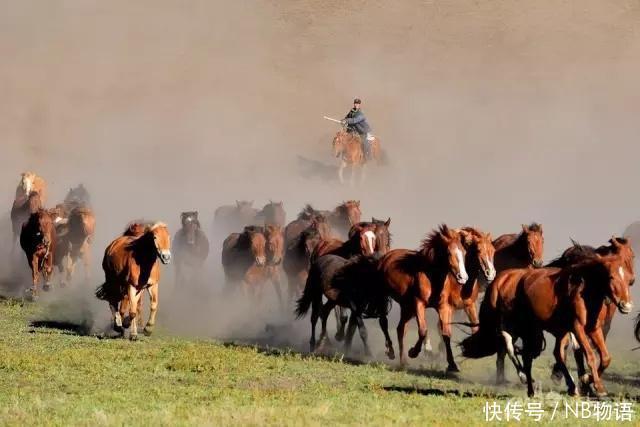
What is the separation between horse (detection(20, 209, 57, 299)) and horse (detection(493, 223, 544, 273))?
12087 mm

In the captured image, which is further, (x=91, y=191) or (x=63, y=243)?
(x=91, y=191)

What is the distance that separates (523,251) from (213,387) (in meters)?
7.75

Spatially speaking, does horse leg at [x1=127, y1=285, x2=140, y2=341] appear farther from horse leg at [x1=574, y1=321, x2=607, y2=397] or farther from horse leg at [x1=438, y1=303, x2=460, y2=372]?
horse leg at [x1=574, y1=321, x2=607, y2=397]

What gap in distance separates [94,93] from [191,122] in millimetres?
8790

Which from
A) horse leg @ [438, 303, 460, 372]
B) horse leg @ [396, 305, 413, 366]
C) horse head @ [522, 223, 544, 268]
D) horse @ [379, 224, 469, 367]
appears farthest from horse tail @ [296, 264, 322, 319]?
horse head @ [522, 223, 544, 268]

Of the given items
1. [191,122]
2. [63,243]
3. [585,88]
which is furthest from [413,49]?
[63,243]

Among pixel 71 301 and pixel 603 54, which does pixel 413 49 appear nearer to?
pixel 603 54

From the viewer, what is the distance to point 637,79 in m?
81.6

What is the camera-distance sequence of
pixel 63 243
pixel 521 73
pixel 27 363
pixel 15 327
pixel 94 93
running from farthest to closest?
1. pixel 521 73
2. pixel 94 93
3. pixel 63 243
4. pixel 15 327
5. pixel 27 363

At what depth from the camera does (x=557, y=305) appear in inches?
631

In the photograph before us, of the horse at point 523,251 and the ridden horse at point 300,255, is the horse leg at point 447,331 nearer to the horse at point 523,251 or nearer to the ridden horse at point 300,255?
the horse at point 523,251

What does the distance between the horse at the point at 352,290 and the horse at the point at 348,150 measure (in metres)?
26.6

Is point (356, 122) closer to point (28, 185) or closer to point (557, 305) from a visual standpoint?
point (28, 185)

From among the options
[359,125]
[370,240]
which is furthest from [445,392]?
[359,125]
